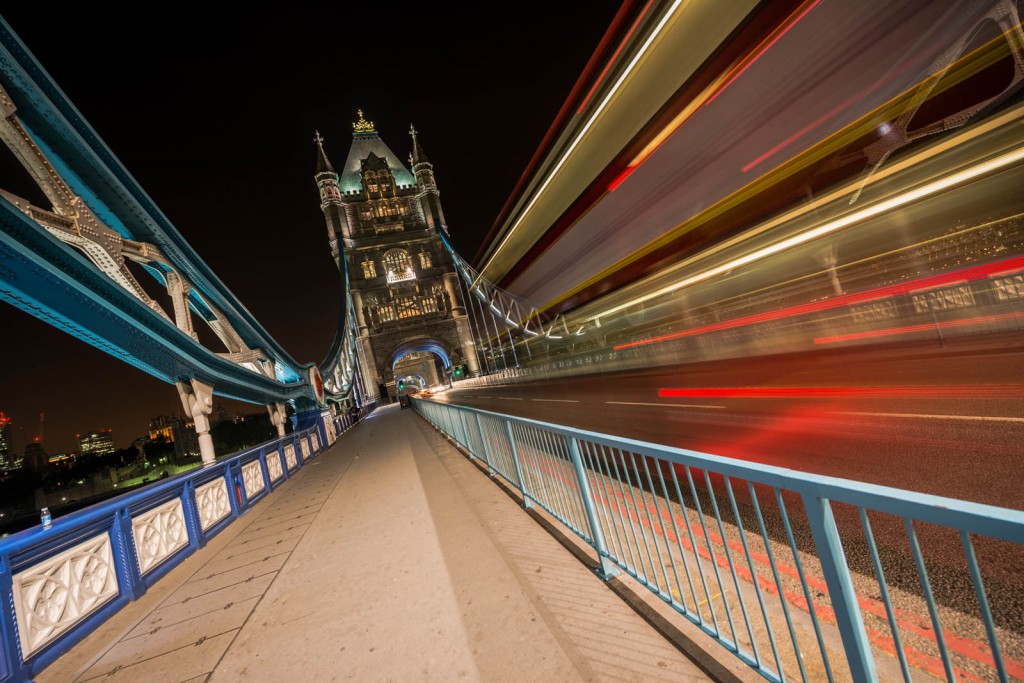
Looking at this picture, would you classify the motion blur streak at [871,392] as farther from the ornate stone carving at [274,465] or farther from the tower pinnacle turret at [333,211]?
the tower pinnacle turret at [333,211]

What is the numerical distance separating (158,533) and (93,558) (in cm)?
111

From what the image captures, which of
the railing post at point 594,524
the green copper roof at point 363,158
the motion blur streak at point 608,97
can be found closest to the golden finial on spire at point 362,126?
the green copper roof at point 363,158

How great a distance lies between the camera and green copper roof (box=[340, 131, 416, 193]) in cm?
7644

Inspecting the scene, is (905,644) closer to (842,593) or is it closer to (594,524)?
(842,593)

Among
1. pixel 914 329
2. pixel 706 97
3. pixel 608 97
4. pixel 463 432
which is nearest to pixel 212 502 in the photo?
pixel 463 432

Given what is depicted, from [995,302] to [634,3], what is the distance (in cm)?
Answer: 966

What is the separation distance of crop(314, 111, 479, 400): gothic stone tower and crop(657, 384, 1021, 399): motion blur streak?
58.0 m

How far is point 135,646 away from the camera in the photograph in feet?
11.9

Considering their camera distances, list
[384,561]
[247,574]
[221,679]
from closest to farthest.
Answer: [221,679]
[384,561]
[247,574]

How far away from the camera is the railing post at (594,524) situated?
332 centimetres

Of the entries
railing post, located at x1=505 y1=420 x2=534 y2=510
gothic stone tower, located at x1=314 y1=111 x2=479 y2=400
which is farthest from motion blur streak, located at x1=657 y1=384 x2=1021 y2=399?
gothic stone tower, located at x1=314 y1=111 x2=479 y2=400

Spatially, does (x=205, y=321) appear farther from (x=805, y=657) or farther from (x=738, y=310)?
(x=738, y=310)

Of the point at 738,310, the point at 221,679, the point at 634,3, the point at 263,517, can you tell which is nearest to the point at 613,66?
the point at 634,3

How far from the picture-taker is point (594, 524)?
346cm
